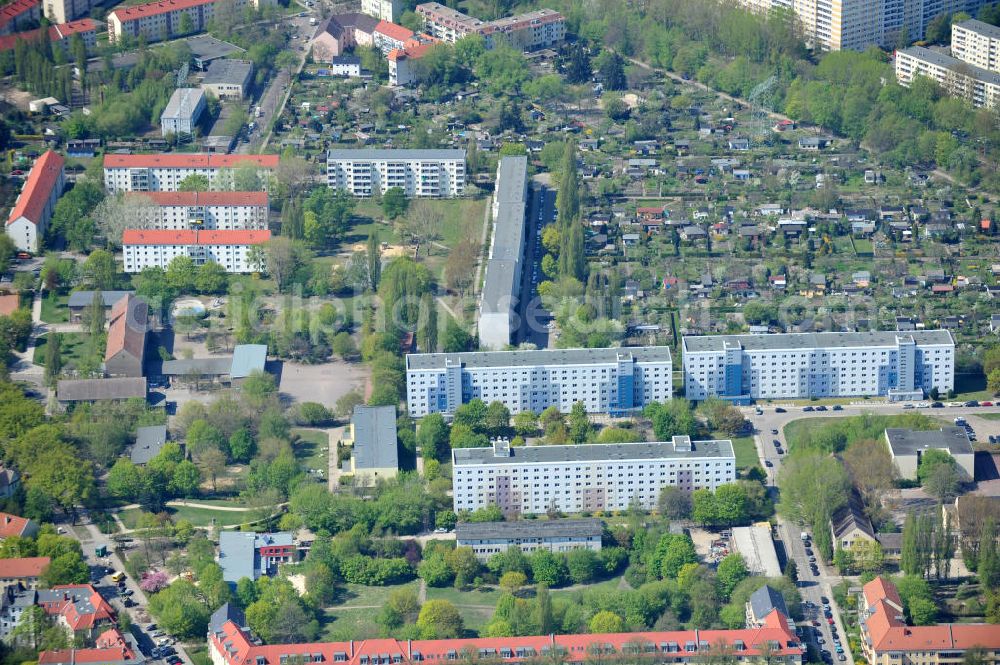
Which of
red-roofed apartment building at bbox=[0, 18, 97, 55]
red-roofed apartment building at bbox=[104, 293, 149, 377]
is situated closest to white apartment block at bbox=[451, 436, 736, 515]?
red-roofed apartment building at bbox=[104, 293, 149, 377]

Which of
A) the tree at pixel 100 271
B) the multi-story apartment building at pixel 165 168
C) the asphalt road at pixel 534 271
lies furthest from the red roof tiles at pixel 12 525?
the multi-story apartment building at pixel 165 168

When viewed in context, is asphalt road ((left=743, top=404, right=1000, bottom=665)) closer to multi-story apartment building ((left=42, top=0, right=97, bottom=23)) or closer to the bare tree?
the bare tree

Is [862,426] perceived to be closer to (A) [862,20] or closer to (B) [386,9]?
(A) [862,20]

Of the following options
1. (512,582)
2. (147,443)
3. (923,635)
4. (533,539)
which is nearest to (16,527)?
(147,443)

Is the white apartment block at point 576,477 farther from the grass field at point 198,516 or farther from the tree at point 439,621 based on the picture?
the tree at point 439,621

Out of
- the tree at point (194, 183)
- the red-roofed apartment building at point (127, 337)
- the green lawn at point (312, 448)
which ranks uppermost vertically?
the red-roofed apartment building at point (127, 337)

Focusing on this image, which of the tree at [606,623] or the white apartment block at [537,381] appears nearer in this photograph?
the tree at [606,623]
